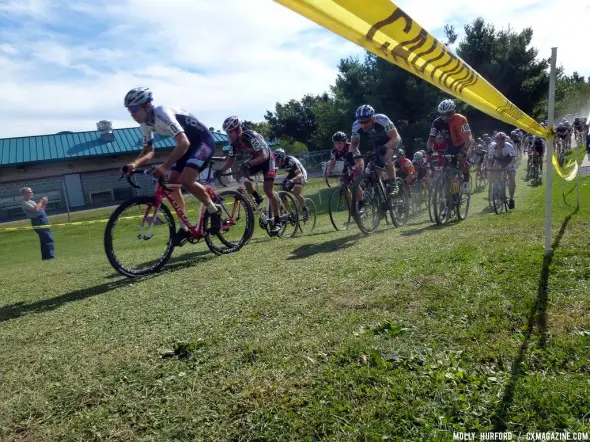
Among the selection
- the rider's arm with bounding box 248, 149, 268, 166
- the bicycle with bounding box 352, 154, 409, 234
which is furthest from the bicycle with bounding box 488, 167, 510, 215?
the rider's arm with bounding box 248, 149, 268, 166

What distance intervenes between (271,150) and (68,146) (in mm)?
38505

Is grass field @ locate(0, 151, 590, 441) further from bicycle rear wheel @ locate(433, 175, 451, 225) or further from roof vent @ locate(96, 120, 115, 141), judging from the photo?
roof vent @ locate(96, 120, 115, 141)

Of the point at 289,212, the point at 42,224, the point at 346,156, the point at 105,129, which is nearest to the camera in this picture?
the point at 346,156

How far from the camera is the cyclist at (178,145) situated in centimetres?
537

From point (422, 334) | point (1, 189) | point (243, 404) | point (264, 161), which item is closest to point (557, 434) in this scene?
point (422, 334)

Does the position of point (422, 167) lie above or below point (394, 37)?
below

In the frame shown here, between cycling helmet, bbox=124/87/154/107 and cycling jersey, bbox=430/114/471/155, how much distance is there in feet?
18.5

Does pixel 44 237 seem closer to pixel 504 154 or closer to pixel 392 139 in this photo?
pixel 392 139

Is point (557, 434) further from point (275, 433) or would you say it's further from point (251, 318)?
point (251, 318)

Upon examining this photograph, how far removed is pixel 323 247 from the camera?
6.32m

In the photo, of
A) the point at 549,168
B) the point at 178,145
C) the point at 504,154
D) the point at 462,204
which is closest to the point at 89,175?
the point at 504,154

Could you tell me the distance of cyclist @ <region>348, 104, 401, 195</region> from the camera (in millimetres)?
7766

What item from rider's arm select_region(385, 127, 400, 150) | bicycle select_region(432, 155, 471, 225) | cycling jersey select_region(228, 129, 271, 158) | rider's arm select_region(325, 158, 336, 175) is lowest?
bicycle select_region(432, 155, 471, 225)

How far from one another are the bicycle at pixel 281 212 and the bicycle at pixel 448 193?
9.08 ft
